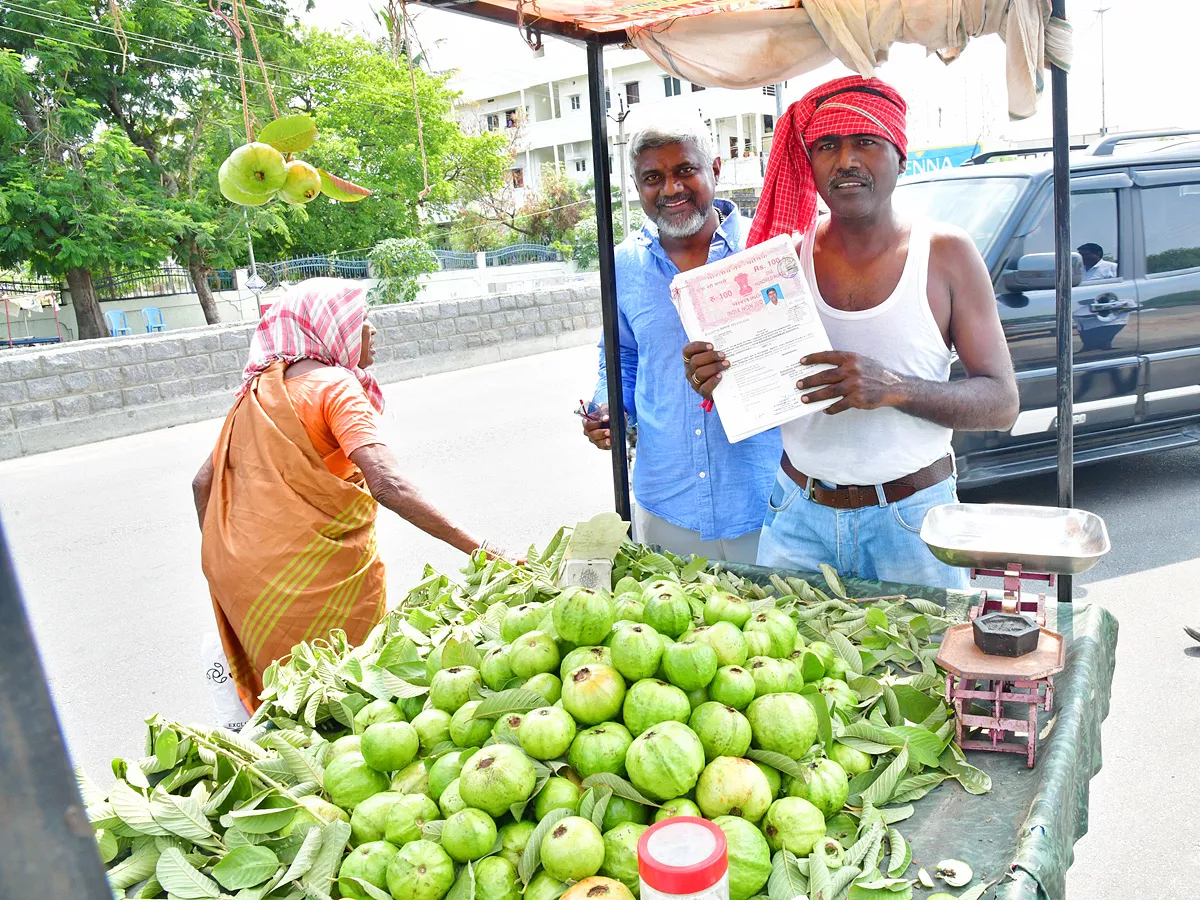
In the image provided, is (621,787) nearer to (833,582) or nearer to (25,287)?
(833,582)

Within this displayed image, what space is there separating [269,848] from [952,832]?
1086mm

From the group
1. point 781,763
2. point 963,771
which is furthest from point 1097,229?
point 781,763

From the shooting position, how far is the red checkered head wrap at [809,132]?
218 cm

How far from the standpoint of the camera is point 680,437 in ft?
9.71

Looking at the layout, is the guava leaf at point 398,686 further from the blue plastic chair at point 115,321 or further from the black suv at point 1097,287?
the blue plastic chair at point 115,321

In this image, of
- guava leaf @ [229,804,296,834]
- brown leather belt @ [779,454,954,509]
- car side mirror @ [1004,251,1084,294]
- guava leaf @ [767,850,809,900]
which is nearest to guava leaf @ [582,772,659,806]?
guava leaf @ [767,850,809,900]

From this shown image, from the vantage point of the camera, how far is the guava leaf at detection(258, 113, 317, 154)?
1.67 metres

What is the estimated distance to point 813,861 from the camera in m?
1.30

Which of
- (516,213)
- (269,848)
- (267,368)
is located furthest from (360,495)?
(516,213)

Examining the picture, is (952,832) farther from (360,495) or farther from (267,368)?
(267,368)

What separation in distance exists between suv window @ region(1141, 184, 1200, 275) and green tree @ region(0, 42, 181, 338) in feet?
63.9

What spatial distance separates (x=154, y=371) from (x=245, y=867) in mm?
9451

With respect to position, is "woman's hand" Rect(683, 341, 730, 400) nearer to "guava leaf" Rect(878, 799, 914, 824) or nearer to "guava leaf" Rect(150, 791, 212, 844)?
"guava leaf" Rect(878, 799, 914, 824)

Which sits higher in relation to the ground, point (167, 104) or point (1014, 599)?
point (167, 104)
